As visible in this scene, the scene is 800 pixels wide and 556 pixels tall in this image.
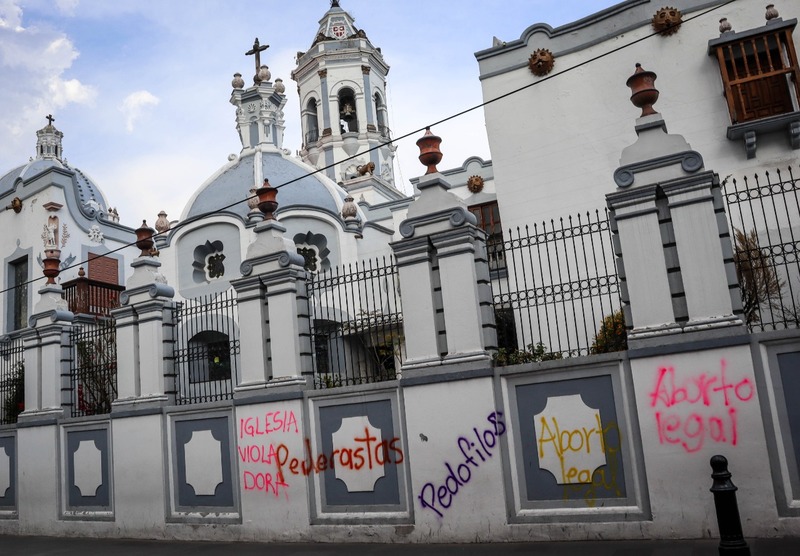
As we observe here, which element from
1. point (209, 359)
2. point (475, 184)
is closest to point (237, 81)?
point (475, 184)

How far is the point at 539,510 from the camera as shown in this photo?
838 centimetres

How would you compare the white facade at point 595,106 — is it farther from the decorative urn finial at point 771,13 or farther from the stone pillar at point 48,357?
the stone pillar at point 48,357

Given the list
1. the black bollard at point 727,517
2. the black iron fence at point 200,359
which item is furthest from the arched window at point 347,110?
the black bollard at point 727,517

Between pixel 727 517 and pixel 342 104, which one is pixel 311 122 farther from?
pixel 727 517

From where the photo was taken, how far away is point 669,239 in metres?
8.16

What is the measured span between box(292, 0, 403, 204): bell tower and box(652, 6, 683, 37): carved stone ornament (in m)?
17.5

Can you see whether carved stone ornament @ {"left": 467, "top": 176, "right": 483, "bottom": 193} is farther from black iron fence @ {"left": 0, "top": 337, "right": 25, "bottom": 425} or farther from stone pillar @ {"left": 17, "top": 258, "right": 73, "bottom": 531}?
black iron fence @ {"left": 0, "top": 337, "right": 25, "bottom": 425}

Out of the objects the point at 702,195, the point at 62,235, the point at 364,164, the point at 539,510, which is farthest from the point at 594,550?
the point at 364,164

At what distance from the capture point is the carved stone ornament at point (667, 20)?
14.0 meters

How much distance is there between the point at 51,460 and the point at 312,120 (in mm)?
23281

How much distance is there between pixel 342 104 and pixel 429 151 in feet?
79.1

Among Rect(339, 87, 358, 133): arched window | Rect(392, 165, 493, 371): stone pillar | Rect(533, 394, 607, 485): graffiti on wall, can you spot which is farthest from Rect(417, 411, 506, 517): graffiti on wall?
Rect(339, 87, 358, 133): arched window

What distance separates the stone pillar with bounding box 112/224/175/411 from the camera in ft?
38.2

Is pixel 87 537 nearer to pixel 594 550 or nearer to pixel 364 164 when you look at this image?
pixel 594 550
